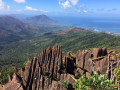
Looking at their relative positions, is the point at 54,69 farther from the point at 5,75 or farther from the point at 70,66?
the point at 5,75

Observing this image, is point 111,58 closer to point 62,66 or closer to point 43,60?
point 62,66

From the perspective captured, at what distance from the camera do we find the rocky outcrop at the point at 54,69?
1897cm

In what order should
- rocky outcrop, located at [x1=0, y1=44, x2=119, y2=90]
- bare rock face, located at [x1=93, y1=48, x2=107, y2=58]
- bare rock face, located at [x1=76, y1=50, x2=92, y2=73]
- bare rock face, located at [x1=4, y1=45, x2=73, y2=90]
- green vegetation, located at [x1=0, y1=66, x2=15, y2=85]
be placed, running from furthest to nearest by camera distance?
1. green vegetation, located at [x1=0, y1=66, x2=15, y2=85]
2. bare rock face, located at [x1=93, y1=48, x2=107, y2=58]
3. bare rock face, located at [x1=76, y1=50, x2=92, y2=73]
4. rocky outcrop, located at [x1=0, y1=44, x2=119, y2=90]
5. bare rock face, located at [x1=4, y1=45, x2=73, y2=90]

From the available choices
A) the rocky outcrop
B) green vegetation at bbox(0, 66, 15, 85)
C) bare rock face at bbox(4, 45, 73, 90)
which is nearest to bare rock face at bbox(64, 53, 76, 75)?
the rocky outcrop

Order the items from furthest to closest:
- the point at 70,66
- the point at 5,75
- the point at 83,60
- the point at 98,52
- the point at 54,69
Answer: the point at 5,75
the point at 70,66
the point at 98,52
the point at 83,60
the point at 54,69

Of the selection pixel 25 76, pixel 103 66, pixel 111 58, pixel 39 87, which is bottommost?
pixel 39 87

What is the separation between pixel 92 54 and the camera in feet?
80.3

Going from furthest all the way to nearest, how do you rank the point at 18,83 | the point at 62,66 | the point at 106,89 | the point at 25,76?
1. the point at 62,66
2. the point at 25,76
3. the point at 18,83
4. the point at 106,89

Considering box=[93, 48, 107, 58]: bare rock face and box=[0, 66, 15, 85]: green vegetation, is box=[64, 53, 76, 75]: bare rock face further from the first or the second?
box=[0, 66, 15, 85]: green vegetation

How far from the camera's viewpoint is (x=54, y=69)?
21750 millimetres

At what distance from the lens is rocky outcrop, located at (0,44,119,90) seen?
19.0 m

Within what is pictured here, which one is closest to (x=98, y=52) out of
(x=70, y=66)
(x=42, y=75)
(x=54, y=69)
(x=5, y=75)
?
(x=70, y=66)

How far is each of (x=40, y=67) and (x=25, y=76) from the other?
9.65ft

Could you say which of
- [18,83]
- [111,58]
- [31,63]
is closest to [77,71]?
[111,58]
